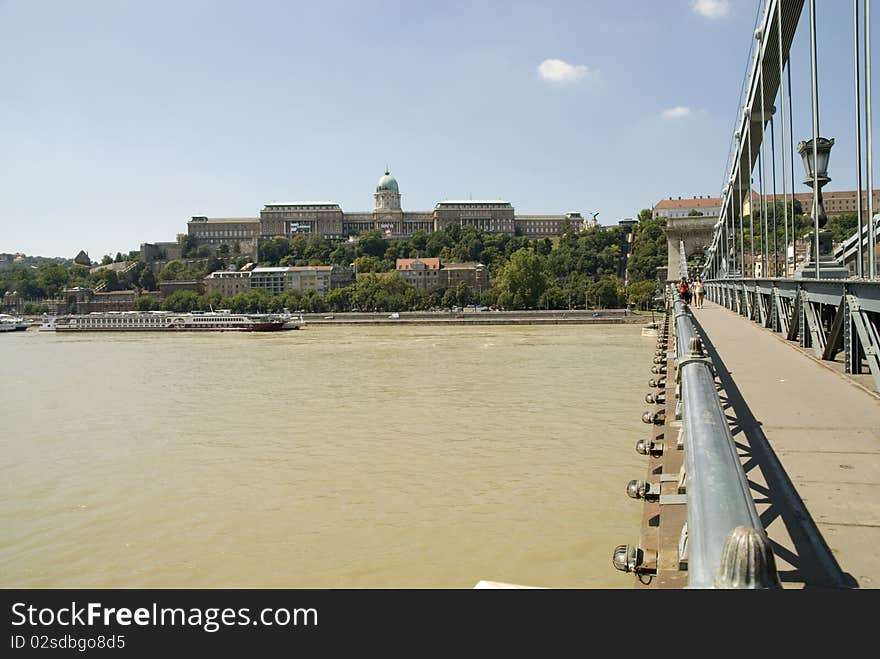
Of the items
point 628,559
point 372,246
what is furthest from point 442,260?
point 628,559

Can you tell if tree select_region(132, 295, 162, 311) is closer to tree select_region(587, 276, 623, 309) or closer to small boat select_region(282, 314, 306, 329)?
small boat select_region(282, 314, 306, 329)

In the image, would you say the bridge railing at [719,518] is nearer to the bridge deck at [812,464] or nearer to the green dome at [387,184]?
the bridge deck at [812,464]

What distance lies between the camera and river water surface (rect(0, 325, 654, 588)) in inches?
223

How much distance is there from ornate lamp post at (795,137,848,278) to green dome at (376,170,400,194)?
120153mm

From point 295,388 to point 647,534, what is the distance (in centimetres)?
1598

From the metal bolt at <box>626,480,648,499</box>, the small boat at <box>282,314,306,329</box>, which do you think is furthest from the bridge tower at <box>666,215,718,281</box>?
the metal bolt at <box>626,480,648,499</box>

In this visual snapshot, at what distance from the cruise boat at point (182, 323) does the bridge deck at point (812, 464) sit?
53.2 meters

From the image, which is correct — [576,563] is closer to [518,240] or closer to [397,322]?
[397,322]

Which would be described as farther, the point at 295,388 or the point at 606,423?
the point at 295,388

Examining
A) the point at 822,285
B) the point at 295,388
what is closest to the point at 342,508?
the point at 822,285

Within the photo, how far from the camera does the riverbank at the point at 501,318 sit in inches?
2319

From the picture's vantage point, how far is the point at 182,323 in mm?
61156
